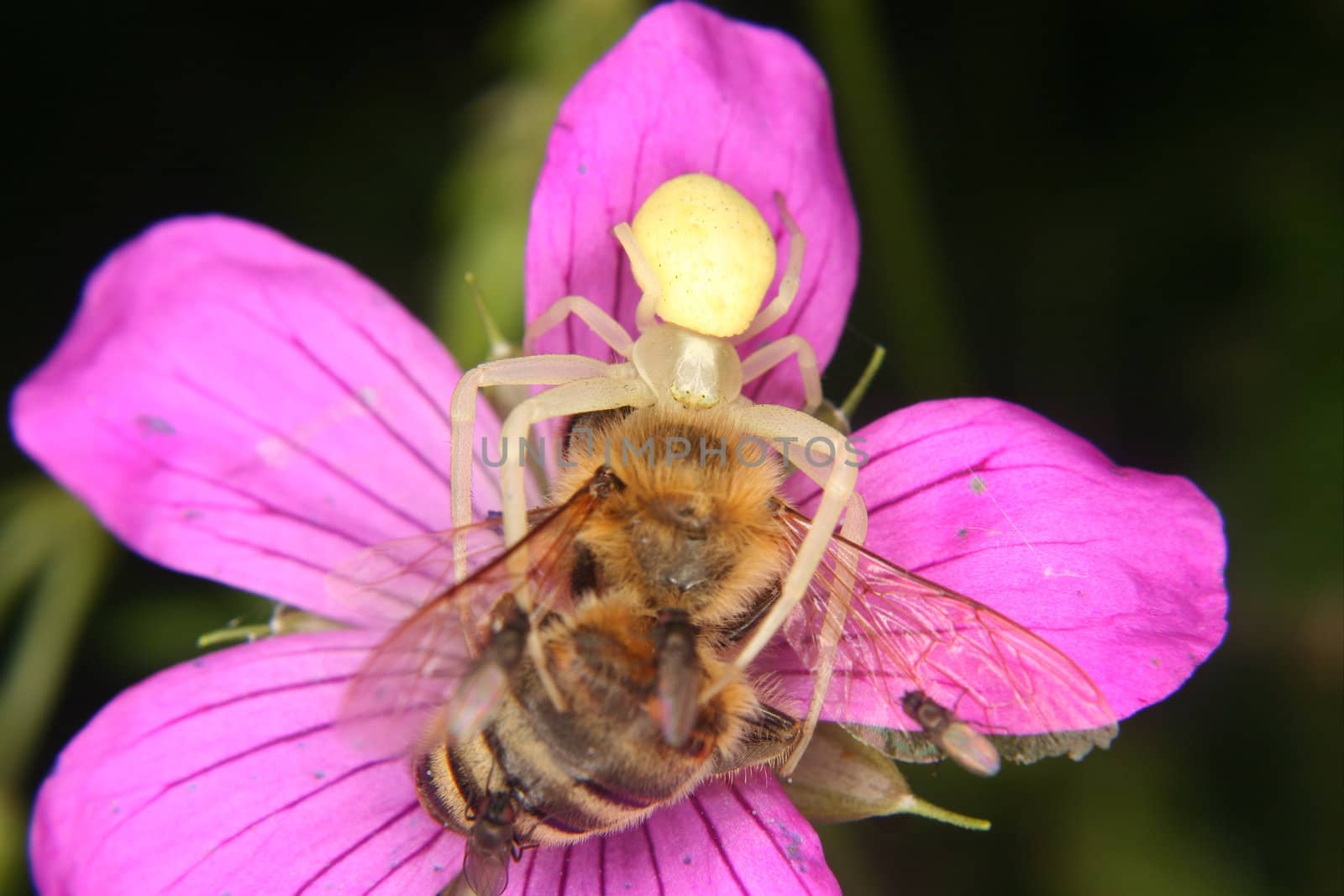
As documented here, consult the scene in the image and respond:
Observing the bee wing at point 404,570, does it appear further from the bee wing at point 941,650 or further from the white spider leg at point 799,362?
the white spider leg at point 799,362

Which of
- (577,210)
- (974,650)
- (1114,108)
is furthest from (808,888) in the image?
(1114,108)

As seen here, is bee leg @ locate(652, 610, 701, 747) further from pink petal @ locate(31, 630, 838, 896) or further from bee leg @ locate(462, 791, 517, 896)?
pink petal @ locate(31, 630, 838, 896)

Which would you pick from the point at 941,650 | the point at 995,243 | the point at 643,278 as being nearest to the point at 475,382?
the point at 643,278

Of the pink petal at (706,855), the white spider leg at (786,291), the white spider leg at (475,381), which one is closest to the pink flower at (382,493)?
the pink petal at (706,855)

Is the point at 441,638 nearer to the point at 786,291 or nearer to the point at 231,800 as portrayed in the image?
the point at 231,800

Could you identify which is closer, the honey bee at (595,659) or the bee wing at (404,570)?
the honey bee at (595,659)

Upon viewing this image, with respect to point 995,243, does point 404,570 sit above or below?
above
